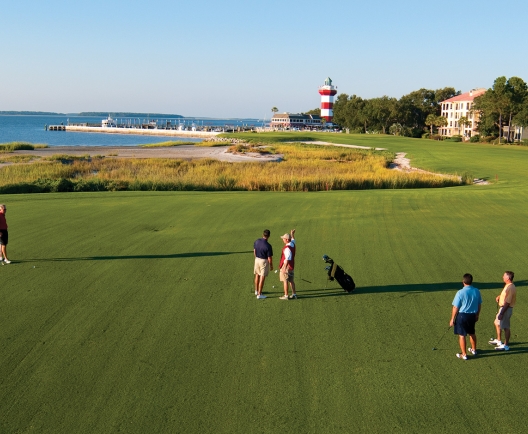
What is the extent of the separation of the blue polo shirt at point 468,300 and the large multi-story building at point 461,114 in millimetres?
122932

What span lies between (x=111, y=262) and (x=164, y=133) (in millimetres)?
185832

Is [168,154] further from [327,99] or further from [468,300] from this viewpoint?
[327,99]

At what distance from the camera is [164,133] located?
648ft

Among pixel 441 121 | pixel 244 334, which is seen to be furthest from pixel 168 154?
pixel 441 121

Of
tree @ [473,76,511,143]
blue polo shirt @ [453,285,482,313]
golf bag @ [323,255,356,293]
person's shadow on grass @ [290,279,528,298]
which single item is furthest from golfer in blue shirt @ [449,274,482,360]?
tree @ [473,76,511,143]

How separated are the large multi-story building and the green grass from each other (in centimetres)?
11432

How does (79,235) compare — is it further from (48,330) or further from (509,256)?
(509,256)

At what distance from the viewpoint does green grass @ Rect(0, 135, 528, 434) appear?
8.62m

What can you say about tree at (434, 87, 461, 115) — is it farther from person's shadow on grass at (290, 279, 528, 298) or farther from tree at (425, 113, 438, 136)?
person's shadow on grass at (290, 279, 528, 298)

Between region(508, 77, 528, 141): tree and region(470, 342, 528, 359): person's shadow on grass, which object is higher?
region(508, 77, 528, 141): tree

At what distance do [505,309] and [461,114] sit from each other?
450 feet

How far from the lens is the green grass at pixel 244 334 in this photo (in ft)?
28.3

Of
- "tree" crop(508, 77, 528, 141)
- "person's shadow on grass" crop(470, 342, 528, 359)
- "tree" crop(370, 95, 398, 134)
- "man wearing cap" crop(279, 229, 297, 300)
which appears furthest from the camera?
"tree" crop(370, 95, 398, 134)

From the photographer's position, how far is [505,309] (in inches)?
411
